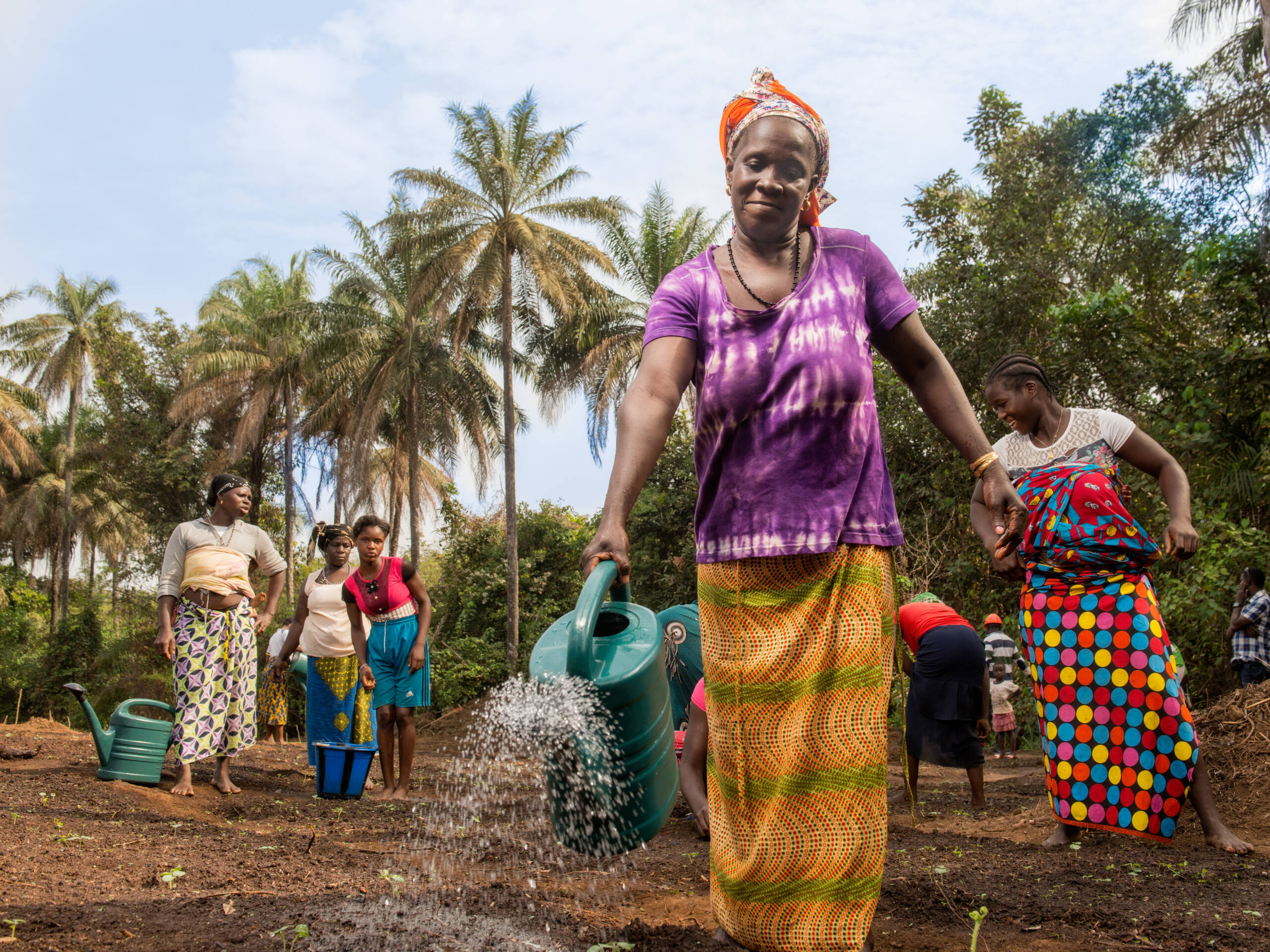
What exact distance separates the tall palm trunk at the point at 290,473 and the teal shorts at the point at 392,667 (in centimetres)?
2165

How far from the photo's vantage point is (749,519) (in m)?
1.91

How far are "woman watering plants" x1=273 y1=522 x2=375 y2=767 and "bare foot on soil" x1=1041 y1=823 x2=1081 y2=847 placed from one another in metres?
4.23

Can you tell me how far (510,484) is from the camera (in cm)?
2039

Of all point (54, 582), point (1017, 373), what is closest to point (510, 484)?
point (1017, 373)

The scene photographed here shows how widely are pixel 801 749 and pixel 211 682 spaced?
4772 millimetres

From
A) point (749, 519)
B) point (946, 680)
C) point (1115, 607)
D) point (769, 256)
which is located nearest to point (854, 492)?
point (749, 519)

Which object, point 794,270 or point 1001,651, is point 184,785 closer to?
point 794,270

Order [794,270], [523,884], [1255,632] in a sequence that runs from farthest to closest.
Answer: [1255,632], [523,884], [794,270]

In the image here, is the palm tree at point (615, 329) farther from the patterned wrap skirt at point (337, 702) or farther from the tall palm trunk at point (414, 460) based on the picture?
the patterned wrap skirt at point (337, 702)

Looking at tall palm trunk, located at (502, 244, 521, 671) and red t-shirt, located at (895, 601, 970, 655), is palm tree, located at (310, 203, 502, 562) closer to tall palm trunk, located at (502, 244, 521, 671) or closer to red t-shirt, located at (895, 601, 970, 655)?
tall palm trunk, located at (502, 244, 521, 671)

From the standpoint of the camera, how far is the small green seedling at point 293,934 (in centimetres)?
208

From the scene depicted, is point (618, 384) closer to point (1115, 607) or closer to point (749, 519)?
point (1115, 607)

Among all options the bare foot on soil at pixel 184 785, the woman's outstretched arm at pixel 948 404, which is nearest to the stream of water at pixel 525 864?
the woman's outstretched arm at pixel 948 404

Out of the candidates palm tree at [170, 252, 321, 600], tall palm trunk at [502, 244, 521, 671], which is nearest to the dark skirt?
tall palm trunk at [502, 244, 521, 671]
